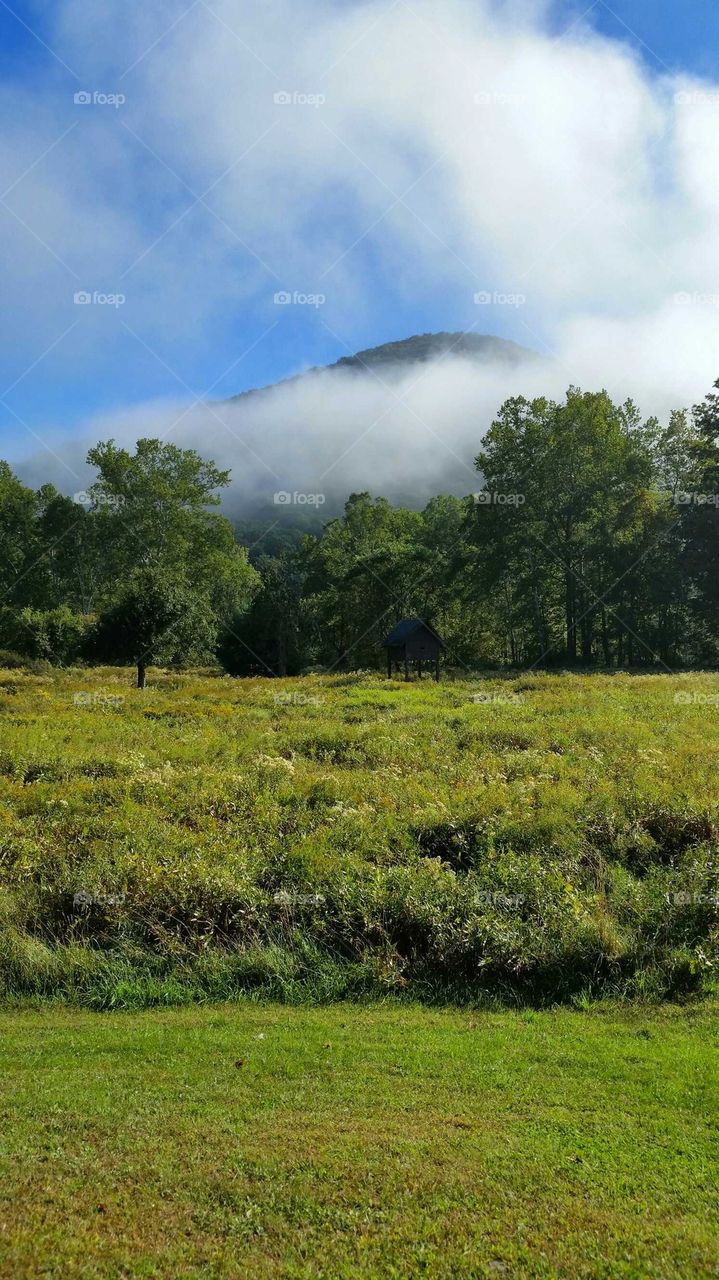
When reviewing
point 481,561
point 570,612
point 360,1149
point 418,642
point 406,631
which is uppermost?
point 481,561

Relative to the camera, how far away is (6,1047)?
6.94 meters

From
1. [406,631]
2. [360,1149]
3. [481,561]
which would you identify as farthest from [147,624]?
[360,1149]

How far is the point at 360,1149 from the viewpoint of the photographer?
490 centimetres

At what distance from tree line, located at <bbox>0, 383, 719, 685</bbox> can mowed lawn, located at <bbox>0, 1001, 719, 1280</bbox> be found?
124 feet

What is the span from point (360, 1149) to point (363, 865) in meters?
6.17

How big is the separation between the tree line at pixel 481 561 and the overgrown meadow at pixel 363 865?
27557 millimetres

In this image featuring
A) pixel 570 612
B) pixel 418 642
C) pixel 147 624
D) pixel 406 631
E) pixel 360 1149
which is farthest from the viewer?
pixel 570 612

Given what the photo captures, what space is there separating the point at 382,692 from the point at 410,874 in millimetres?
23484

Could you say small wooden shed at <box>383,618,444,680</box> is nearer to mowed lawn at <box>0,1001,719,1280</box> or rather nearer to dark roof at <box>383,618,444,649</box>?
dark roof at <box>383,618,444,649</box>

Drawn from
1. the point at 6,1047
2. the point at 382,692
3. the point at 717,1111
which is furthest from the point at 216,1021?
the point at 382,692

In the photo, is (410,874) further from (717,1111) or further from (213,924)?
(717,1111)

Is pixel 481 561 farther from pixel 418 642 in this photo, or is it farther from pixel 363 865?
pixel 363 865

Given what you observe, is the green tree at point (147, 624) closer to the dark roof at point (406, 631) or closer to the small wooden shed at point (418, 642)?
the dark roof at point (406, 631)

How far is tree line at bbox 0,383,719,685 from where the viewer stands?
55062 millimetres
